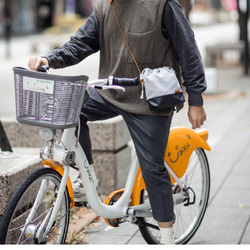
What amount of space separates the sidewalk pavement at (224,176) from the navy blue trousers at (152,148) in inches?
32.9

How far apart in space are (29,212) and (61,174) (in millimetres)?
277

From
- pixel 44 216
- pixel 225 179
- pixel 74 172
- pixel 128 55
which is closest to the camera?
pixel 44 216

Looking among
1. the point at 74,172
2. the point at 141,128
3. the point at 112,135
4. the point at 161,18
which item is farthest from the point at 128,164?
the point at 161,18

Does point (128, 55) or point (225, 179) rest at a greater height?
point (128, 55)

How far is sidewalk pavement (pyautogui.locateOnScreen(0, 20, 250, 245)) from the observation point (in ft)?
14.6

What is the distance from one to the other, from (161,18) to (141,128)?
26.3 inches

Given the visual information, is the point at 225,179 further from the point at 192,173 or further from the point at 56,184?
the point at 56,184

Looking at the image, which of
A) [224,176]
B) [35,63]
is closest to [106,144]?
[224,176]

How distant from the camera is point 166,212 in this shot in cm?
359

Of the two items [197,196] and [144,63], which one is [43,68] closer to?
[144,63]

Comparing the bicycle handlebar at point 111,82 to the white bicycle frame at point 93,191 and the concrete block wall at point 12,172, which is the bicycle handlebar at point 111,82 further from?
the concrete block wall at point 12,172

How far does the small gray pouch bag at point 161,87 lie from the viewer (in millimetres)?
3334

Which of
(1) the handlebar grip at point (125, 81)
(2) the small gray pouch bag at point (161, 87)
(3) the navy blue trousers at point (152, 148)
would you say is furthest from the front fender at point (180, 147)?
(1) the handlebar grip at point (125, 81)

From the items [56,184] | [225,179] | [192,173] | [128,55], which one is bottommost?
[225,179]
